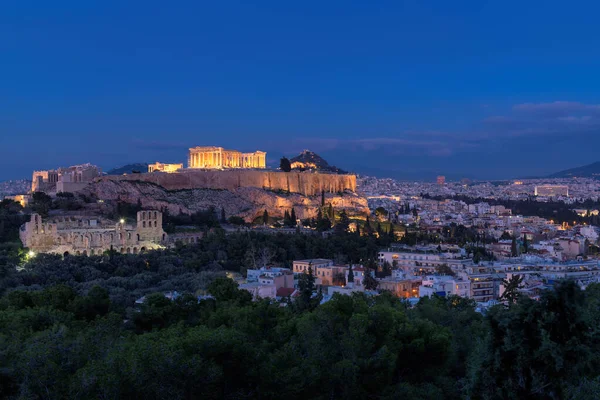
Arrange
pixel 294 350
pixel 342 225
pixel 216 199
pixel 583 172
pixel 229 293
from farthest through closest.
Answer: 1. pixel 583 172
2. pixel 216 199
3. pixel 342 225
4. pixel 229 293
5. pixel 294 350

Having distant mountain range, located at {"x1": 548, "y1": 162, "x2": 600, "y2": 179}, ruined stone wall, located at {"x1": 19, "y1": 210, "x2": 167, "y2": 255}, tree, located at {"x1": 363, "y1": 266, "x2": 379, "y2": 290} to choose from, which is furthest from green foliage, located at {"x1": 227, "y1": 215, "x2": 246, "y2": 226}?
distant mountain range, located at {"x1": 548, "y1": 162, "x2": 600, "y2": 179}

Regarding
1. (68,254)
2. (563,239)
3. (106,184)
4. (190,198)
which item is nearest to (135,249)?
(68,254)

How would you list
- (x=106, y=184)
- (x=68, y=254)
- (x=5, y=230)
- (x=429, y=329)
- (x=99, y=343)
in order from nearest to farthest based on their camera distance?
(x=99, y=343) < (x=429, y=329) < (x=68, y=254) < (x=5, y=230) < (x=106, y=184)

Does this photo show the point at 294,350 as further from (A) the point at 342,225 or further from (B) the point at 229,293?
(A) the point at 342,225

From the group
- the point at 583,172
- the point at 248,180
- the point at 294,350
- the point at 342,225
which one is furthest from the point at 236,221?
the point at 583,172

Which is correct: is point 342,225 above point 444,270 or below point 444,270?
above

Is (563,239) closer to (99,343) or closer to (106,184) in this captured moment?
(106,184)

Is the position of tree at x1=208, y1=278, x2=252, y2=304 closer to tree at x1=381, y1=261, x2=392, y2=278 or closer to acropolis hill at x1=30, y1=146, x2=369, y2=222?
tree at x1=381, y1=261, x2=392, y2=278

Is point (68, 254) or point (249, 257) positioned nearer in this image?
point (68, 254)
